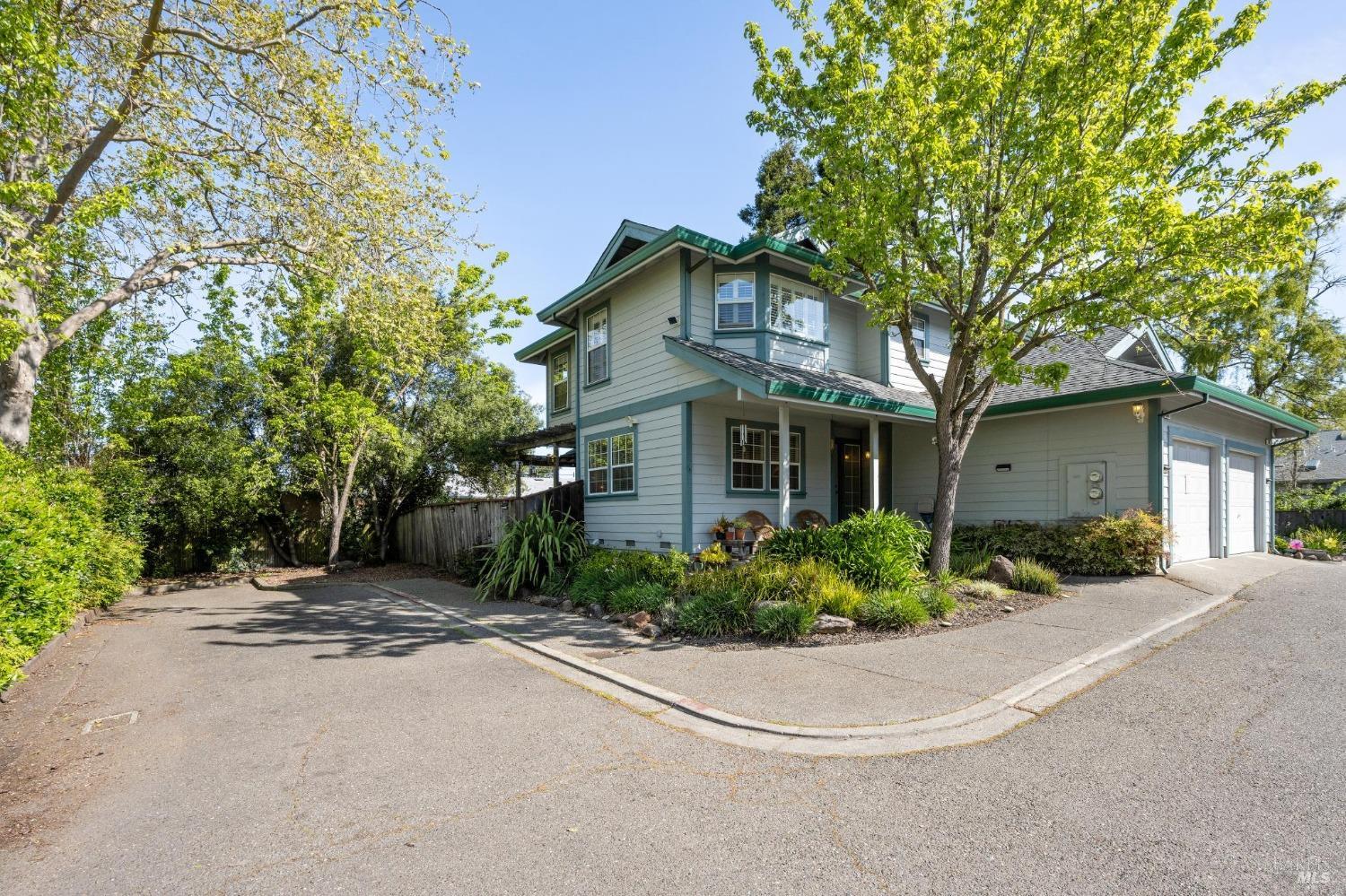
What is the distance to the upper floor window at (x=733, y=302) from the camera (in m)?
12.1

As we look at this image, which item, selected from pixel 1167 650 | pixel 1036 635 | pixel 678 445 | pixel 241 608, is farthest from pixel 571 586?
pixel 1167 650

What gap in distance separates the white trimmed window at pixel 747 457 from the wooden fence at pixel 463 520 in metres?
3.80

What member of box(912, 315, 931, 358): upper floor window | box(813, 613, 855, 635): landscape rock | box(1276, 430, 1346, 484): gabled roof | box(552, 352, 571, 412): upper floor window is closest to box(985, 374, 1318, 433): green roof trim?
box(912, 315, 931, 358): upper floor window

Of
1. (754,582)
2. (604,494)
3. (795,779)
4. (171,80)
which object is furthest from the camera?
(604,494)

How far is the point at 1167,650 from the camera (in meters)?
6.51

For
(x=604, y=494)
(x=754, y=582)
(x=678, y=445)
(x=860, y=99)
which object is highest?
(x=860, y=99)

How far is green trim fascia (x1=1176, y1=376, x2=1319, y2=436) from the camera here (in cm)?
1045

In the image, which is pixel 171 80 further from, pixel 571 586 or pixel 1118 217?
pixel 1118 217

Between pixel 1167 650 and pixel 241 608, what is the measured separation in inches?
517

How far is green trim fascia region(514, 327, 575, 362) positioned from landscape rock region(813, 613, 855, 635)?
10.1 metres

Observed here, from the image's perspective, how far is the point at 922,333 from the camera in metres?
14.5

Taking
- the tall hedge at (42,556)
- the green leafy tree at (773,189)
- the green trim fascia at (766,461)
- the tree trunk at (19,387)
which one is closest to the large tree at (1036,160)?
the green trim fascia at (766,461)

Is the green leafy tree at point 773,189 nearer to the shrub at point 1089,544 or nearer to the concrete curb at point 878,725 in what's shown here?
the shrub at point 1089,544

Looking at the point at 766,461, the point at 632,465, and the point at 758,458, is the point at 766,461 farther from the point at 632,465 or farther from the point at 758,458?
the point at 632,465
